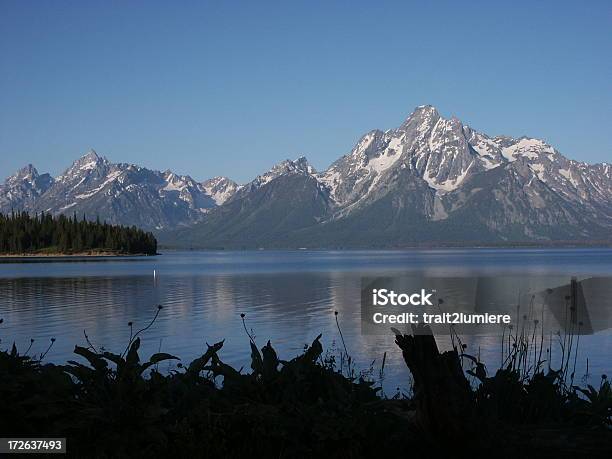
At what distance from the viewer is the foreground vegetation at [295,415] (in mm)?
10656

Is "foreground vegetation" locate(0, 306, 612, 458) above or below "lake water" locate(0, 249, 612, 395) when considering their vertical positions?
above

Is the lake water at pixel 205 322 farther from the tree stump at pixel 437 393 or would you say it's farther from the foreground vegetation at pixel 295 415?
the tree stump at pixel 437 393

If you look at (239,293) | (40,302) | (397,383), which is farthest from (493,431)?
(239,293)

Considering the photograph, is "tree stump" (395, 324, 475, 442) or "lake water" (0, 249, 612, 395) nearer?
"tree stump" (395, 324, 475, 442)

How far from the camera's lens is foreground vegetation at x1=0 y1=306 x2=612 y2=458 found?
35.0 ft

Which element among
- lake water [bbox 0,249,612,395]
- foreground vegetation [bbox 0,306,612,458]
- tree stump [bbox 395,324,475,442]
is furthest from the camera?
lake water [bbox 0,249,612,395]

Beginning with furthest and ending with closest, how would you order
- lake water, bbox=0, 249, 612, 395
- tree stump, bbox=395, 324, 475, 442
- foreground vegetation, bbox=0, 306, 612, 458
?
lake water, bbox=0, 249, 612, 395 → foreground vegetation, bbox=0, 306, 612, 458 → tree stump, bbox=395, 324, 475, 442

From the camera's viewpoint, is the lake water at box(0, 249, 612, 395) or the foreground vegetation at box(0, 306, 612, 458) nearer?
the foreground vegetation at box(0, 306, 612, 458)

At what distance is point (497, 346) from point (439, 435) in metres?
24.8

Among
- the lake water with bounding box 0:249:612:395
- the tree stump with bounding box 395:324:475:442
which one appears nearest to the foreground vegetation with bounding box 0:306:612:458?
the tree stump with bounding box 395:324:475:442

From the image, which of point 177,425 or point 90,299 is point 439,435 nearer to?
point 177,425

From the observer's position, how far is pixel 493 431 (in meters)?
10.8

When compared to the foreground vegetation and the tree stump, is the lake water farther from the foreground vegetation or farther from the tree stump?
the tree stump

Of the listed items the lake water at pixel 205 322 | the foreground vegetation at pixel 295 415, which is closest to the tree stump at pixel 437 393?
the foreground vegetation at pixel 295 415
